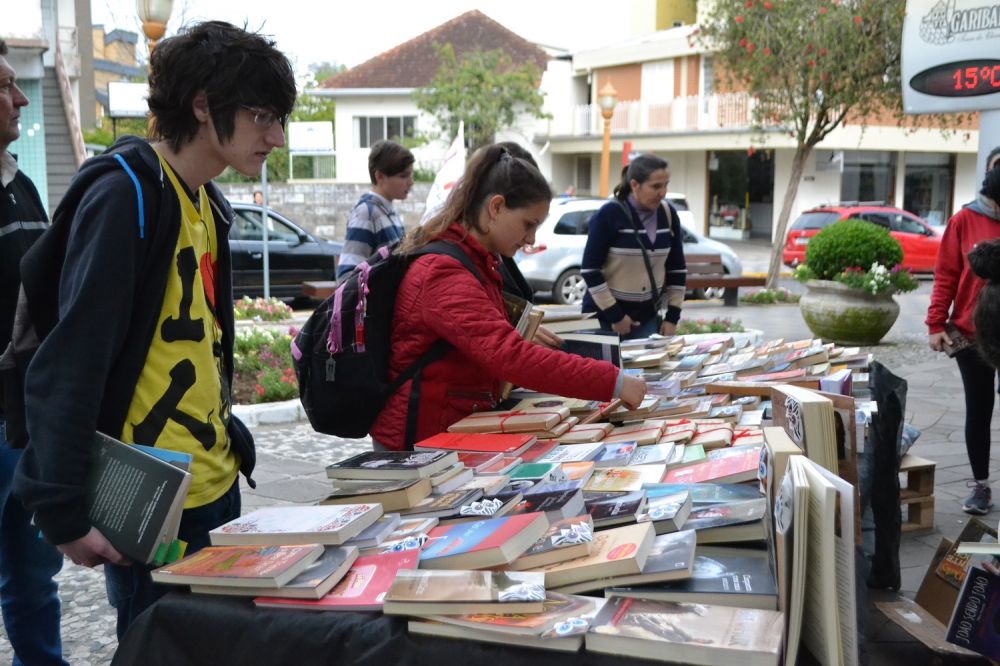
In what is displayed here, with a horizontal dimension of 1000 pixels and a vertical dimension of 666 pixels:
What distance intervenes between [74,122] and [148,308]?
1756 cm

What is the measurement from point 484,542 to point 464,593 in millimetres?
182

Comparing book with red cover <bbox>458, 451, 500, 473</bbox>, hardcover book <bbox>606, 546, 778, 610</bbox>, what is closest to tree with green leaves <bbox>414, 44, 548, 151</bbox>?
book with red cover <bbox>458, 451, 500, 473</bbox>

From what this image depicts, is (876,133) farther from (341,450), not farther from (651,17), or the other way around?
(341,450)

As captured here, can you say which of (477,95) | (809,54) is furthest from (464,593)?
(477,95)

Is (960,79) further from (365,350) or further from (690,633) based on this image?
(690,633)

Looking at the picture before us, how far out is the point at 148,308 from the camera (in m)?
2.03

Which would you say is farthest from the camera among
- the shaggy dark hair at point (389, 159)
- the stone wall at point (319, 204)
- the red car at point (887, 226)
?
the stone wall at point (319, 204)

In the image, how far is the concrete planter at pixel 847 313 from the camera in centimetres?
1044

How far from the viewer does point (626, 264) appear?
5691 millimetres

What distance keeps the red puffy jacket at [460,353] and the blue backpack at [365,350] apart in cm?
2

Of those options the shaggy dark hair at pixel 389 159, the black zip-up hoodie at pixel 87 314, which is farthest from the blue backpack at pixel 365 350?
the shaggy dark hair at pixel 389 159

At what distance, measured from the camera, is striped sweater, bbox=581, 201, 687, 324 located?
565 centimetres

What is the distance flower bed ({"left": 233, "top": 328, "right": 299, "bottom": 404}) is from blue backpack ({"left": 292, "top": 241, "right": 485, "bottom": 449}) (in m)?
4.35

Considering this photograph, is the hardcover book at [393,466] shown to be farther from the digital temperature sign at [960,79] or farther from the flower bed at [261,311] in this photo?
the flower bed at [261,311]
